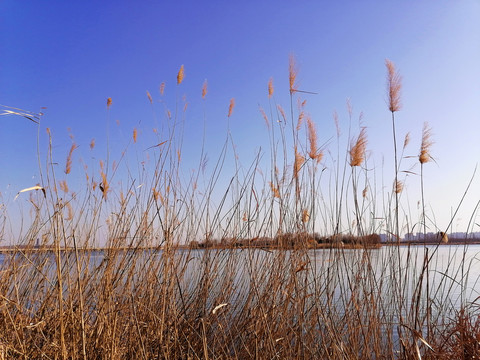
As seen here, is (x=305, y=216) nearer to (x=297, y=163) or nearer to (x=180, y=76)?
(x=297, y=163)

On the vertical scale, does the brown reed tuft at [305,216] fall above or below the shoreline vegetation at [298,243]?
above

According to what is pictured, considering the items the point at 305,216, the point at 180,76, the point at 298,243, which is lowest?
the point at 298,243

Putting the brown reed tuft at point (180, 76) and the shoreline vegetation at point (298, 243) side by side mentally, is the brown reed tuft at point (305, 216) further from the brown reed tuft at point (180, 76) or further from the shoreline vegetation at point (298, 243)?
the brown reed tuft at point (180, 76)

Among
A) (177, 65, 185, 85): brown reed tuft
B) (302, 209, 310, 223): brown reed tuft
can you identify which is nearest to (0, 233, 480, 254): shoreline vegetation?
(302, 209, 310, 223): brown reed tuft

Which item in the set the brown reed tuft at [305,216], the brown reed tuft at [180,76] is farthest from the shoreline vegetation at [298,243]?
the brown reed tuft at [180,76]

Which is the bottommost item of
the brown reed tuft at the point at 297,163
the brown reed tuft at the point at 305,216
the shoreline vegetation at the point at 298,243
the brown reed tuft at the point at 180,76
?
the shoreline vegetation at the point at 298,243

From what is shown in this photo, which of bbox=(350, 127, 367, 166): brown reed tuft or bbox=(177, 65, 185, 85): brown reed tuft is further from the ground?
bbox=(177, 65, 185, 85): brown reed tuft

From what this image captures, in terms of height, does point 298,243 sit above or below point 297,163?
below

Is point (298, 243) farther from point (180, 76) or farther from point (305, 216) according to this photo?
point (180, 76)

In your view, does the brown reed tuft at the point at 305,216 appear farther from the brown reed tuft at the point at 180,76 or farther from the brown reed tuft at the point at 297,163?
the brown reed tuft at the point at 180,76

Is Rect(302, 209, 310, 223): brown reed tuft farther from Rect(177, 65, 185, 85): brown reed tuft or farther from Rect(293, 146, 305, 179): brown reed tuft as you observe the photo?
Rect(177, 65, 185, 85): brown reed tuft

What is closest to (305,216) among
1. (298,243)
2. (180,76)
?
(298,243)

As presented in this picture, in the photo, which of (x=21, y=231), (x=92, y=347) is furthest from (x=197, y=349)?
(x=21, y=231)

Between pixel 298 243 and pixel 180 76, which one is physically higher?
pixel 180 76
